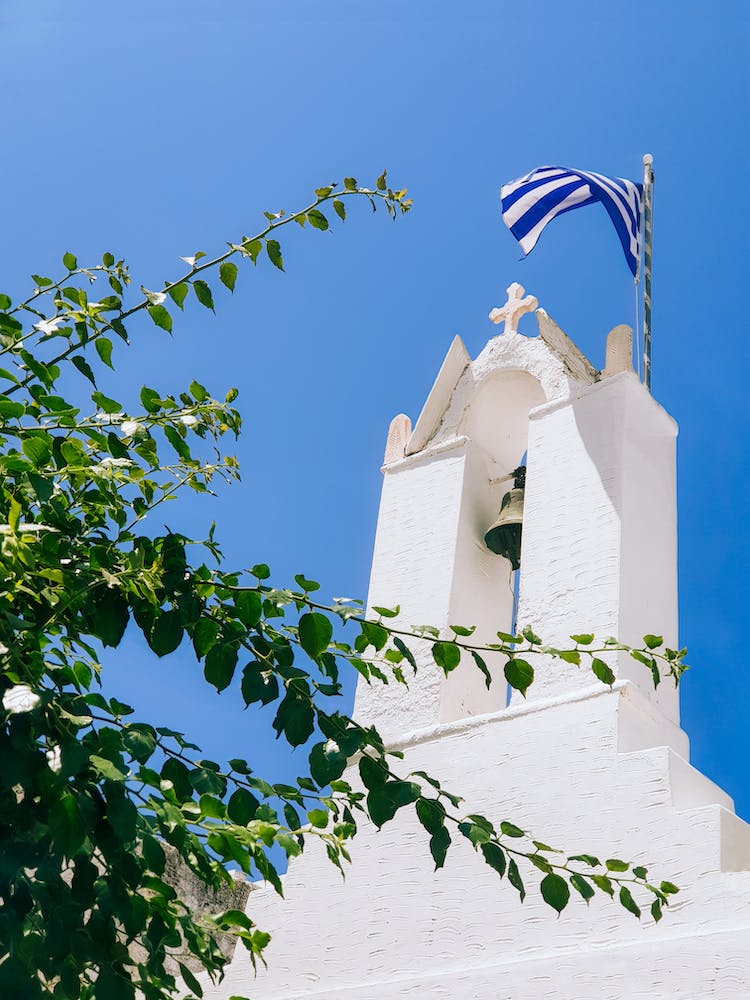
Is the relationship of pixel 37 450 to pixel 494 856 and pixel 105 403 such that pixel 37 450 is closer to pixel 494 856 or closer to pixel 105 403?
pixel 105 403

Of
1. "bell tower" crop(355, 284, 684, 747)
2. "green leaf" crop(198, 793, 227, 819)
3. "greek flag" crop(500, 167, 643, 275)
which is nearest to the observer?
"green leaf" crop(198, 793, 227, 819)

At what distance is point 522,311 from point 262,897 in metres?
3.34

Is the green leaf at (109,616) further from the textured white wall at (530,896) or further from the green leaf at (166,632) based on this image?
the textured white wall at (530,896)

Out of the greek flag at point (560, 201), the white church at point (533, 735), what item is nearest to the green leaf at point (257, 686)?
the white church at point (533, 735)

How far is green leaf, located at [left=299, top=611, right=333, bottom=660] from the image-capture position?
2.61m

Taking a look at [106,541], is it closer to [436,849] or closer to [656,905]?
[436,849]

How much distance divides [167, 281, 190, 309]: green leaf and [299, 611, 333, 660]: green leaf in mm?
990

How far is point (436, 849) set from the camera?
2.51 m

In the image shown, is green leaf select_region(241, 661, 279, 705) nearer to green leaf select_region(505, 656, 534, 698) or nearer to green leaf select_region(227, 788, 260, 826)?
green leaf select_region(227, 788, 260, 826)

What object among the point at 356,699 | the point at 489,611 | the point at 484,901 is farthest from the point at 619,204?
the point at 484,901

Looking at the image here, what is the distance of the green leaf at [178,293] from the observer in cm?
316

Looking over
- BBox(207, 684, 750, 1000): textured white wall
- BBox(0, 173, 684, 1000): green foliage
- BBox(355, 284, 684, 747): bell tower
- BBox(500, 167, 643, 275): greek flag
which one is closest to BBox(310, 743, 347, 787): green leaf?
BBox(0, 173, 684, 1000): green foliage

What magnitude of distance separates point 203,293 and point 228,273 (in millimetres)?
97

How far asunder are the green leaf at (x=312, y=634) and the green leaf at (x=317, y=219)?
121cm
